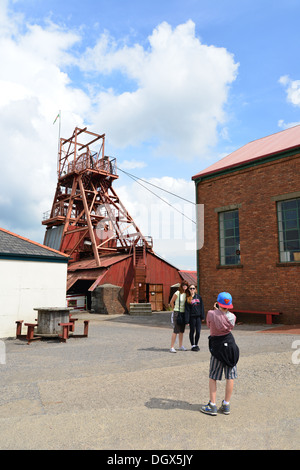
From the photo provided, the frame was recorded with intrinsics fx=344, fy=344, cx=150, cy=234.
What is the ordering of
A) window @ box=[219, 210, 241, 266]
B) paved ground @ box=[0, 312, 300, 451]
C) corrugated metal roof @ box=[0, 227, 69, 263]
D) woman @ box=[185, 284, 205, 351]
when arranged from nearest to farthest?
paved ground @ box=[0, 312, 300, 451]
woman @ box=[185, 284, 205, 351]
corrugated metal roof @ box=[0, 227, 69, 263]
window @ box=[219, 210, 241, 266]

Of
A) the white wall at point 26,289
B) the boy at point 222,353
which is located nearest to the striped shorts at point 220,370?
the boy at point 222,353

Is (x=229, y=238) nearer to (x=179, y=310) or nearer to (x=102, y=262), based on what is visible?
(x=179, y=310)

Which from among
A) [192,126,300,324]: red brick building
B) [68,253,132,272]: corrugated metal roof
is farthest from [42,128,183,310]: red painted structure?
[192,126,300,324]: red brick building

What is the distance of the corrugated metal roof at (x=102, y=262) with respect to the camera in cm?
2554

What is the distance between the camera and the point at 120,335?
38.8 feet

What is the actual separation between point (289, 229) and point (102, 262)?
51.8ft

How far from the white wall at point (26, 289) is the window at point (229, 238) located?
283 inches

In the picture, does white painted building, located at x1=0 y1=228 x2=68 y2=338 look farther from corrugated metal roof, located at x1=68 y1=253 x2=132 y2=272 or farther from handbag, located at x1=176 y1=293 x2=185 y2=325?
corrugated metal roof, located at x1=68 y1=253 x2=132 y2=272

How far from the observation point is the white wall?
11398 millimetres

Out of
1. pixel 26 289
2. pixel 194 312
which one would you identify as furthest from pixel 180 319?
pixel 26 289

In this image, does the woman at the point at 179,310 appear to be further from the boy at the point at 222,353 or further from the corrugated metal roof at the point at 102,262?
the corrugated metal roof at the point at 102,262

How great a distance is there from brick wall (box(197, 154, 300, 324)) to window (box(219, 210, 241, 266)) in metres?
0.26
